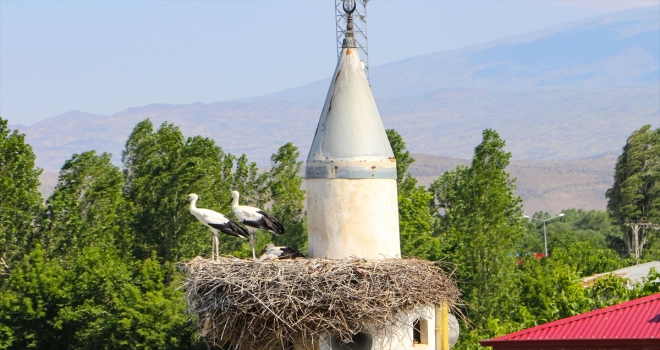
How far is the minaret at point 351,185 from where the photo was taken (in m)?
16.9

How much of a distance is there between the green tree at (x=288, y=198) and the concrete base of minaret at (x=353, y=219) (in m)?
26.1

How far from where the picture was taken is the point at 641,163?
223 ft

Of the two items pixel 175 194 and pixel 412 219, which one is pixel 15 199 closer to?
pixel 175 194

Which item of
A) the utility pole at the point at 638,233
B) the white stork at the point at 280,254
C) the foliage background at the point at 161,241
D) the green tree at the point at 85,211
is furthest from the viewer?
the utility pole at the point at 638,233

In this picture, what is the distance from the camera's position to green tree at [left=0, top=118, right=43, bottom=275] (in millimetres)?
41469

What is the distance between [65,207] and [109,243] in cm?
209

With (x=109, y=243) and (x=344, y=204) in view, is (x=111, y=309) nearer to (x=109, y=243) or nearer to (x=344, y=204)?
(x=109, y=243)

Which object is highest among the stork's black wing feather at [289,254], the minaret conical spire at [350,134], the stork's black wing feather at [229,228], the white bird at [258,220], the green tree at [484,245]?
the minaret conical spire at [350,134]

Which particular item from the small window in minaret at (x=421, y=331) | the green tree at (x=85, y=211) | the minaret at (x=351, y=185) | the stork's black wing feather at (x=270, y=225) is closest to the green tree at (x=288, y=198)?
the green tree at (x=85, y=211)

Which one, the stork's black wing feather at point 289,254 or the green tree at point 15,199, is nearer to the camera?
the stork's black wing feather at point 289,254

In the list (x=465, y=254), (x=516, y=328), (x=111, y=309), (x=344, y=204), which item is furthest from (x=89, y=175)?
(x=344, y=204)

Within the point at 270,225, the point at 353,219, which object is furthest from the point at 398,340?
the point at 270,225

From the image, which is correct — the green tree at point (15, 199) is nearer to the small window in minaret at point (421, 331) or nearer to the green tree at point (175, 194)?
the green tree at point (175, 194)

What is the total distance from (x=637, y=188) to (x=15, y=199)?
1478 inches
